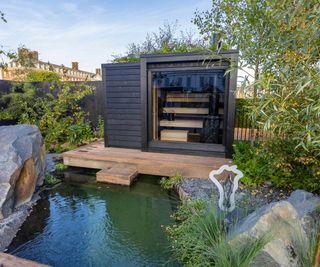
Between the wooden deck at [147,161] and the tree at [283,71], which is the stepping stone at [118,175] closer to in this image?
the wooden deck at [147,161]

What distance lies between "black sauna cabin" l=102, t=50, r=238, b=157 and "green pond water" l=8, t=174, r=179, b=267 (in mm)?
1246

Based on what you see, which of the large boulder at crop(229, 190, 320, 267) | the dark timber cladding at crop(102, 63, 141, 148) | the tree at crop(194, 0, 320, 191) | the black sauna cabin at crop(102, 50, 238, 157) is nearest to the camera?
the tree at crop(194, 0, 320, 191)

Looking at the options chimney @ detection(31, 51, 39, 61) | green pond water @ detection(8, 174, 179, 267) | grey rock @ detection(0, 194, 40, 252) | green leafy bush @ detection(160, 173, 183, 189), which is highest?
chimney @ detection(31, 51, 39, 61)

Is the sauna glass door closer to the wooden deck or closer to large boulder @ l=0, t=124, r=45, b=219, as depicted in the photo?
the wooden deck

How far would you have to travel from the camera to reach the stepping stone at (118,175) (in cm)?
352

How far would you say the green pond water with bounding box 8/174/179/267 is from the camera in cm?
198

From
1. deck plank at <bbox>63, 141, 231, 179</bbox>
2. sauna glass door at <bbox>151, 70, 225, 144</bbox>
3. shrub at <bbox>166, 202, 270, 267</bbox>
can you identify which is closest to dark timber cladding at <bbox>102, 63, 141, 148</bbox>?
deck plank at <bbox>63, 141, 231, 179</bbox>

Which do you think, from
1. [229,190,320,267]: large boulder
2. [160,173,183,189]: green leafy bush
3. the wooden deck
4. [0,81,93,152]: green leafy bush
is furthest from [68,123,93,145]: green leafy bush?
[229,190,320,267]: large boulder

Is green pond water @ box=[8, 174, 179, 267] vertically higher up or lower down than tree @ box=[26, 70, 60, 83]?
lower down

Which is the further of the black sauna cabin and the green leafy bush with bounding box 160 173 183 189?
the black sauna cabin

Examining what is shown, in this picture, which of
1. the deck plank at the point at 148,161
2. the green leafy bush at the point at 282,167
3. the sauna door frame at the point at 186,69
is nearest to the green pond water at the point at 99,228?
the deck plank at the point at 148,161

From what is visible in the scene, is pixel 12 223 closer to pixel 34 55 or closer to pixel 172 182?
pixel 172 182

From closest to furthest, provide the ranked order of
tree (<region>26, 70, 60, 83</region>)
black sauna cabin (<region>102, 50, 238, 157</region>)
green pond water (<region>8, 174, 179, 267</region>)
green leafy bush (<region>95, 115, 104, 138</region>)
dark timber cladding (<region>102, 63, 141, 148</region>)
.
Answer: green pond water (<region>8, 174, 179, 267</region>) → black sauna cabin (<region>102, 50, 238, 157</region>) → dark timber cladding (<region>102, 63, 141, 148</region>) → green leafy bush (<region>95, 115, 104, 138</region>) → tree (<region>26, 70, 60, 83</region>)

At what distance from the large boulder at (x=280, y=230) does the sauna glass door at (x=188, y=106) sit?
97.0 inches
